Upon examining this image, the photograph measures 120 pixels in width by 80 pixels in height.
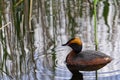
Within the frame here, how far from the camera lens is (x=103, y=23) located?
805 cm

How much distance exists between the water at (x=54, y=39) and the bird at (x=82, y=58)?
11cm

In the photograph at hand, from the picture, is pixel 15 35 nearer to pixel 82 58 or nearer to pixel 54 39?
pixel 54 39

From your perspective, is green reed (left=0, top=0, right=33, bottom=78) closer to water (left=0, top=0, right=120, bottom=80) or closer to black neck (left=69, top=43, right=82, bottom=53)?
water (left=0, top=0, right=120, bottom=80)

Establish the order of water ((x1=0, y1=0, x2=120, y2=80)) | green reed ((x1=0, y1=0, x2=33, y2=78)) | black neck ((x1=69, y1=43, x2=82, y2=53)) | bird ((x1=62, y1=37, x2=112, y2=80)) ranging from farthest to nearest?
black neck ((x1=69, y1=43, x2=82, y2=53)) → bird ((x1=62, y1=37, x2=112, y2=80)) → green reed ((x1=0, y1=0, x2=33, y2=78)) → water ((x1=0, y1=0, x2=120, y2=80))

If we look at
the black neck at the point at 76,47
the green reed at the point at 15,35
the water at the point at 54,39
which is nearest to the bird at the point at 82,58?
the black neck at the point at 76,47

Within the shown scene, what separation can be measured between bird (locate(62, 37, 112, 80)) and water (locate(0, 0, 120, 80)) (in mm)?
114

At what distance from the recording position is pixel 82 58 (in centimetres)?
681

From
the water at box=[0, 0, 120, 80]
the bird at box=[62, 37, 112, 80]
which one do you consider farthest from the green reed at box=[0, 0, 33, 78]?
the bird at box=[62, 37, 112, 80]

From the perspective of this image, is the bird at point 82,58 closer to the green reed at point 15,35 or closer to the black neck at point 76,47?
the black neck at point 76,47

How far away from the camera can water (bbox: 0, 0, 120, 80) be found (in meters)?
6.04

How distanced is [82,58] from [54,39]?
0.74 m

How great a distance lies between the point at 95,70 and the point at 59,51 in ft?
2.62

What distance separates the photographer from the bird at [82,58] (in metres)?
6.55

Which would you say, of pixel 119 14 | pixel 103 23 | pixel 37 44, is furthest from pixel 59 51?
pixel 119 14
